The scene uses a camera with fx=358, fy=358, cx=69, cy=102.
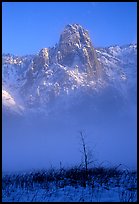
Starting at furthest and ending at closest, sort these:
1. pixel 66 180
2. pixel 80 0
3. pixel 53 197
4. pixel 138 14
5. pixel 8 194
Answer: pixel 66 180 → pixel 8 194 → pixel 53 197 → pixel 80 0 → pixel 138 14

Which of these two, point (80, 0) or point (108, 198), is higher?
point (80, 0)

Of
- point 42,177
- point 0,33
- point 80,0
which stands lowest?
point 42,177

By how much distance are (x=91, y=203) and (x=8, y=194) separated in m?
4.13

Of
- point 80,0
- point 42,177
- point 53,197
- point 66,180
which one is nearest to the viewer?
point 80,0

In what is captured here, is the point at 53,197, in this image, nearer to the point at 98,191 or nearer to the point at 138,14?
the point at 98,191

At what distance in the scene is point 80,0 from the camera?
1156 centimetres

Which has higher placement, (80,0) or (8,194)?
(80,0)

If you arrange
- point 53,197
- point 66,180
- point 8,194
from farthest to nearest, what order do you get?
point 66,180, point 8,194, point 53,197

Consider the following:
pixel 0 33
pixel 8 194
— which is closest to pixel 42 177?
pixel 8 194

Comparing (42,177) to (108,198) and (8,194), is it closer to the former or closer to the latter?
(8,194)

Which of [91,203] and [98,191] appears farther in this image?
[98,191]

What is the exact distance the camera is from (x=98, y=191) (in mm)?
13906

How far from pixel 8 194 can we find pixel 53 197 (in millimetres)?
1961

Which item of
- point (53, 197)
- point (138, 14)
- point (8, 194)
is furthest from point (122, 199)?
point (138, 14)
